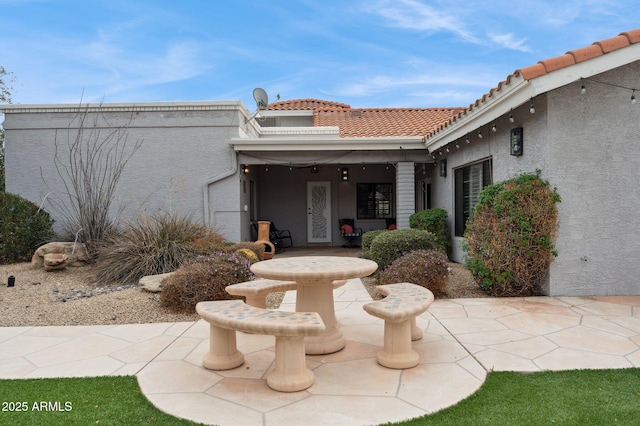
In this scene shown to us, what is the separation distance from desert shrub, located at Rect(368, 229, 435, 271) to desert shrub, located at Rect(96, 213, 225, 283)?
301 cm

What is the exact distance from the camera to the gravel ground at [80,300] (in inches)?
216

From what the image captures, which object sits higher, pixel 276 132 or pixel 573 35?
pixel 573 35

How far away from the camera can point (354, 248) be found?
544 inches

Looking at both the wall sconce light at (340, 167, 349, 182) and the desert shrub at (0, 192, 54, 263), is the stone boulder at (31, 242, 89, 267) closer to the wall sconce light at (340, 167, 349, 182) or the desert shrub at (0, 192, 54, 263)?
the desert shrub at (0, 192, 54, 263)

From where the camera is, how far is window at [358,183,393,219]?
1488 centimetres

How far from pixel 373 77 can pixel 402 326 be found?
15.0 metres

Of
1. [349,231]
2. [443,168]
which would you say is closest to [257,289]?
[443,168]

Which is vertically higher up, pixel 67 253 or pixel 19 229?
Answer: pixel 19 229

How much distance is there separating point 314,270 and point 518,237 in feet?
11.8

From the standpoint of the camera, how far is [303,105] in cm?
1747

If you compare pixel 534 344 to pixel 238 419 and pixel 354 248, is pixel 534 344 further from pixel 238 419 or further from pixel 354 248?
pixel 354 248

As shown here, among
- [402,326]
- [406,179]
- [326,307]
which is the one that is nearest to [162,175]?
[406,179]

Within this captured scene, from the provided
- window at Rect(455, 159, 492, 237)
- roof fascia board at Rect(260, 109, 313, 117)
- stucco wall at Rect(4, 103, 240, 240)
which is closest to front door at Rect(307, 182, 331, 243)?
roof fascia board at Rect(260, 109, 313, 117)

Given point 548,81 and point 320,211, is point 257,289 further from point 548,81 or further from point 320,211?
point 320,211
